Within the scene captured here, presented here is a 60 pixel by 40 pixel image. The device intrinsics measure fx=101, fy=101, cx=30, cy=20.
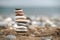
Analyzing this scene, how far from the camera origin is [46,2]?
4.56 feet

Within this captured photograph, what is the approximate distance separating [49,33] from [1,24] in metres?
0.66

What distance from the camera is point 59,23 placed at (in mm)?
1366

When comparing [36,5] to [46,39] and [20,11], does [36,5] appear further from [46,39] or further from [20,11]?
[46,39]

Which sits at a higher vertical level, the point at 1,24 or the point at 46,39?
the point at 1,24

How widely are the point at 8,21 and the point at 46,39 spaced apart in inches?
22.2

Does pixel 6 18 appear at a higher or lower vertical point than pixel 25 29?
higher

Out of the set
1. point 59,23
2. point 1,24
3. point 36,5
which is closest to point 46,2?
point 36,5

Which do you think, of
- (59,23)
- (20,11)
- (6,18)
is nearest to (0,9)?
(6,18)

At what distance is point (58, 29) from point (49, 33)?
132 millimetres

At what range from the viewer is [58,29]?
4.44 feet

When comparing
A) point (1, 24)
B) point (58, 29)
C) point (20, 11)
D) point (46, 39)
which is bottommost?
point (46, 39)

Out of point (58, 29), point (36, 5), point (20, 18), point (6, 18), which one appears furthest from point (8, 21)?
point (58, 29)

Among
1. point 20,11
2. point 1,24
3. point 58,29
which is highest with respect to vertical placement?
point 20,11

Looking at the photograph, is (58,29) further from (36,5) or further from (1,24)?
(1,24)
